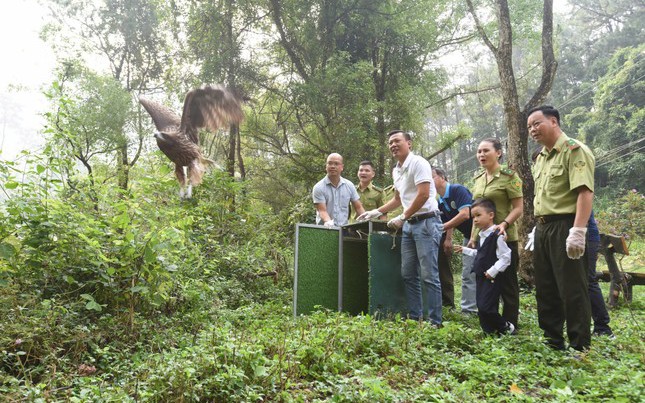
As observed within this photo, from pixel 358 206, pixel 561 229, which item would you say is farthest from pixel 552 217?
pixel 358 206

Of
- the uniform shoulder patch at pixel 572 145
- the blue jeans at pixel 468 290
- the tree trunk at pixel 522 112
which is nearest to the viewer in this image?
the uniform shoulder patch at pixel 572 145

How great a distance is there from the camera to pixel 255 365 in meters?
2.60

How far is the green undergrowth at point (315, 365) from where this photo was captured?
2.39 metres

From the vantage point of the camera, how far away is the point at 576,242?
10.3 feet

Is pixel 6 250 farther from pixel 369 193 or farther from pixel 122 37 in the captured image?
pixel 122 37

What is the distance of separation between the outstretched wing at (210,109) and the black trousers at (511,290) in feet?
11.6

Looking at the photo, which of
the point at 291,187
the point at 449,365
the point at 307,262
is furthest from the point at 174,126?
the point at 291,187

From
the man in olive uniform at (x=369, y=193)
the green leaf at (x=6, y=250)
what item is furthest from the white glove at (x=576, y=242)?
the green leaf at (x=6, y=250)

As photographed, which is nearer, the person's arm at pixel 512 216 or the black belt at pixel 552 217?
the black belt at pixel 552 217

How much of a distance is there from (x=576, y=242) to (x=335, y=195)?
286cm

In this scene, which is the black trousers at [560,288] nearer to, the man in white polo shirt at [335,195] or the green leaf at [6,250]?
the man in white polo shirt at [335,195]

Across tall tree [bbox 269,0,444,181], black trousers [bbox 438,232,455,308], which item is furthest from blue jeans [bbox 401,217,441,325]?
tall tree [bbox 269,0,444,181]

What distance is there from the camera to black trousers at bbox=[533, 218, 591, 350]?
10.6ft

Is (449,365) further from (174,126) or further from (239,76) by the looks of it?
(239,76)
